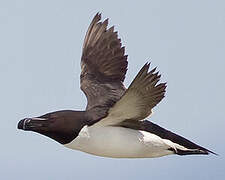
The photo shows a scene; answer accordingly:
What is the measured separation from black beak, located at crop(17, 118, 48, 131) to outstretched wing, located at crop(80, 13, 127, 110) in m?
1.46

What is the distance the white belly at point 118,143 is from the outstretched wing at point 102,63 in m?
1.51

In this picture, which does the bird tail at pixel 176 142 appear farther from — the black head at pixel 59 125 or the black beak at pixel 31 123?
the black beak at pixel 31 123

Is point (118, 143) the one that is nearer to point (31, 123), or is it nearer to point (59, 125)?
point (59, 125)

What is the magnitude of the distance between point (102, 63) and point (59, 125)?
287 cm

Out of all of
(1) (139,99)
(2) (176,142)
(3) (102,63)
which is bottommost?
(2) (176,142)

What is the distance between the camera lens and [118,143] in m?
9.33

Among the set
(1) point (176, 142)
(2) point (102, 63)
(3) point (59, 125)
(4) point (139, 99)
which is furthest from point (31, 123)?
(2) point (102, 63)

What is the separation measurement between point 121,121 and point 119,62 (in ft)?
8.67

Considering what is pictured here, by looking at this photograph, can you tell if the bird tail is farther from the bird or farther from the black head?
the black head

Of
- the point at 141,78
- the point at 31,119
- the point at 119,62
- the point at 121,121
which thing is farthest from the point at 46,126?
the point at 119,62

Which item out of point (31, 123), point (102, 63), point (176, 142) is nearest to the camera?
point (31, 123)

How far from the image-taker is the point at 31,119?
9.56 meters

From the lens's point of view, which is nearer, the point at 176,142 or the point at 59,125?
the point at 59,125

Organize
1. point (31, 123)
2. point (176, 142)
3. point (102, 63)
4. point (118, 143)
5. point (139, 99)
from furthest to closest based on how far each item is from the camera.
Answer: point (102, 63), point (176, 142), point (31, 123), point (118, 143), point (139, 99)
